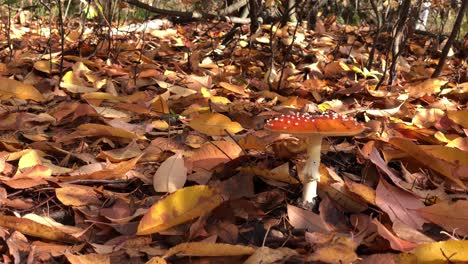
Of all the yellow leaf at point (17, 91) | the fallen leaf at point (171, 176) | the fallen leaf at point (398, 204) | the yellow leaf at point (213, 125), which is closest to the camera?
the fallen leaf at point (398, 204)

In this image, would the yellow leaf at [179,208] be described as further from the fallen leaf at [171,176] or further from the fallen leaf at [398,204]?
the fallen leaf at [398,204]

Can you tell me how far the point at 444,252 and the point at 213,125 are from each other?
1.08m

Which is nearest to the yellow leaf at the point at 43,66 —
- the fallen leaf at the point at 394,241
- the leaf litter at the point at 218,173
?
the leaf litter at the point at 218,173

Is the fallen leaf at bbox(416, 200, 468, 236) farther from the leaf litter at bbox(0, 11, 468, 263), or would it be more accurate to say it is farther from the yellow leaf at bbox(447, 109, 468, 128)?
the yellow leaf at bbox(447, 109, 468, 128)

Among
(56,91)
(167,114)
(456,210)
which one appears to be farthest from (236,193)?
(56,91)

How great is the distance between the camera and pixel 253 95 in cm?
296

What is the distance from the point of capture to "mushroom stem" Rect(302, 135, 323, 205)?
1.60 meters

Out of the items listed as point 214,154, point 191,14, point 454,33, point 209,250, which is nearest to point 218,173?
point 214,154

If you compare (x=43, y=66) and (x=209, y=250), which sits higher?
(x=209, y=250)

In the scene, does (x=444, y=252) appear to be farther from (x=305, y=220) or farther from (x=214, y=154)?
(x=214, y=154)

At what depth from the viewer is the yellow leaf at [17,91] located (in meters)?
2.67

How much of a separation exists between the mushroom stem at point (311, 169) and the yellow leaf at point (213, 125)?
0.61 meters

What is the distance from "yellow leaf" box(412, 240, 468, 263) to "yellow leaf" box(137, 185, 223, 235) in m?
0.56

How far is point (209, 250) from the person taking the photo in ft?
4.61
